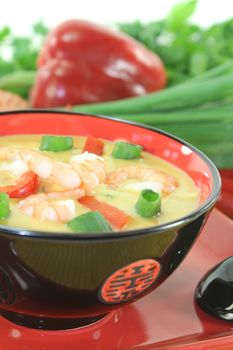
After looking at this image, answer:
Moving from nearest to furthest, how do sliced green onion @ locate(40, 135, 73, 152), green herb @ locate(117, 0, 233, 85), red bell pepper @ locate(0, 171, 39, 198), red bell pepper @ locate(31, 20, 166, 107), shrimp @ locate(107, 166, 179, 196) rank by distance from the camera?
1. red bell pepper @ locate(0, 171, 39, 198)
2. shrimp @ locate(107, 166, 179, 196)
3. sliced green onion @ locate(40, 135, 73, 152)
4. red bell pepper @ locate(31, 20, 166, 107)
5. green herb @ locate(117, 0, 233, 85)

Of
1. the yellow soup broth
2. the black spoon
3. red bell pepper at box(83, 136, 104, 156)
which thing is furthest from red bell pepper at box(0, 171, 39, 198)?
the black spoon

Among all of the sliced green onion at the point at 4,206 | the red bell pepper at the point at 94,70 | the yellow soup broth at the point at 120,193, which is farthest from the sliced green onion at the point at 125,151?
the red bell pepper at the point at 94,70

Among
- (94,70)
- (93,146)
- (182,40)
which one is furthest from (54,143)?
(182,40)

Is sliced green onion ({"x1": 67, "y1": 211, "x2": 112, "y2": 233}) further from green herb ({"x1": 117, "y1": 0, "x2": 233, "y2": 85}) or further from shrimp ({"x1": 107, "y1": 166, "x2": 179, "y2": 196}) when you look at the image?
green herb ({"x1": 117, "y1": 0, "x2": 233, "y2": 85})

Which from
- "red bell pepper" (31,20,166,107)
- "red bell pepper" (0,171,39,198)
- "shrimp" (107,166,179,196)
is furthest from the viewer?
"red bell pepper" (31,20,166,107)

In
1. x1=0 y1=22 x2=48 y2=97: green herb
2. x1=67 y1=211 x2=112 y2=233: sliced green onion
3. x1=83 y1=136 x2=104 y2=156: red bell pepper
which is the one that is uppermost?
x1=67 y1=211 x2=112 y2=233: sliced green onion

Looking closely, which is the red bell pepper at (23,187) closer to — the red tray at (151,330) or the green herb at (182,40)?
the red tray at (151,330)

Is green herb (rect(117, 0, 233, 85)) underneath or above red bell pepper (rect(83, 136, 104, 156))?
underneath
